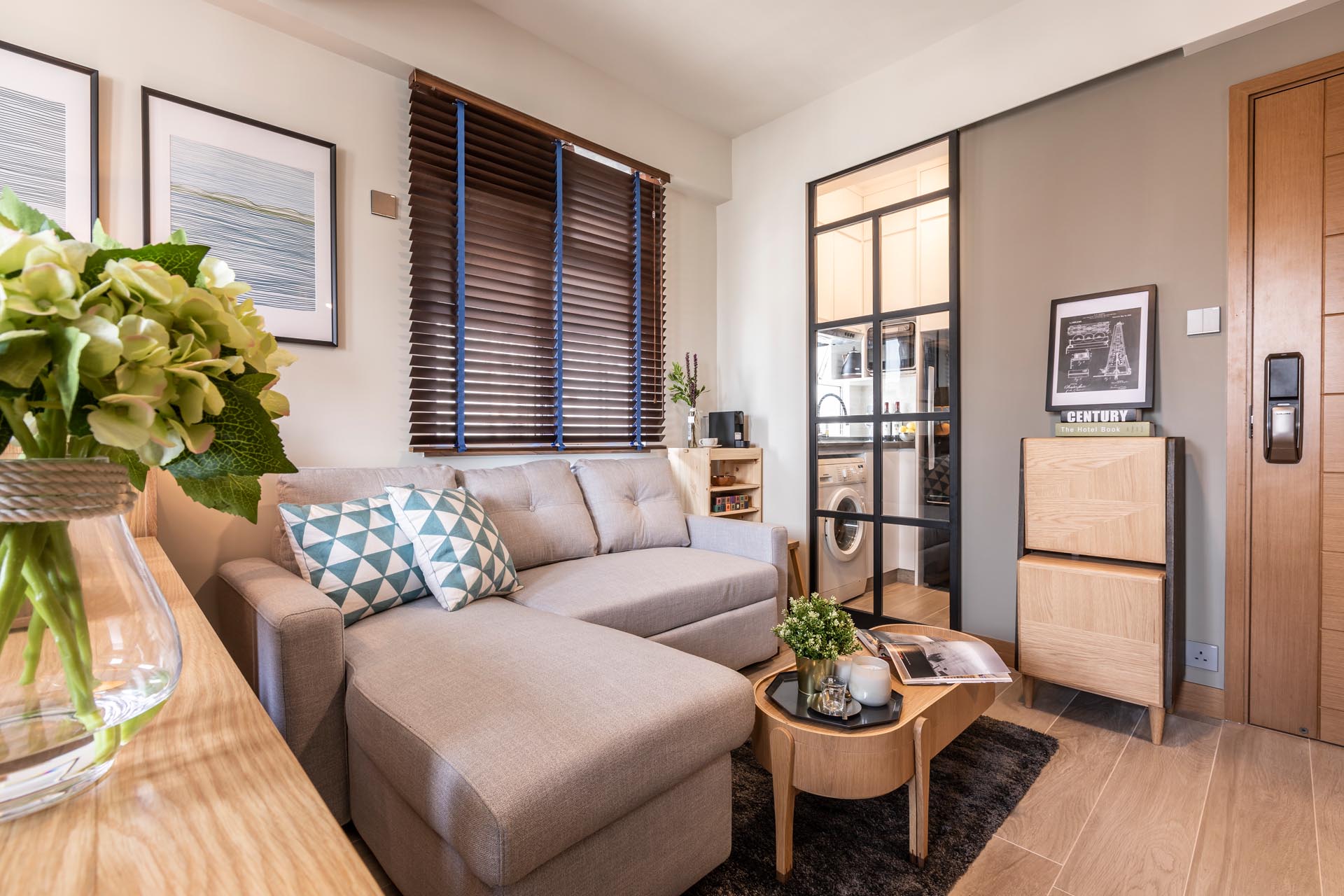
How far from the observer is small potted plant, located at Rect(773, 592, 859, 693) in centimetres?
152

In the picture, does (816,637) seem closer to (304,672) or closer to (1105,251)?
(304,672)

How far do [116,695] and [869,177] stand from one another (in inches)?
143

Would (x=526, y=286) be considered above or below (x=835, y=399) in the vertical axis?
above

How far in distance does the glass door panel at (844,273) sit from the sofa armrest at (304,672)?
2870mm

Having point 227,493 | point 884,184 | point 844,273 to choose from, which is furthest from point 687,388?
point 227,493

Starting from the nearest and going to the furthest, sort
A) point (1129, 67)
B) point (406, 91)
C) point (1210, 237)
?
point (1210, 237), point (1129, 67), point (406, 91)

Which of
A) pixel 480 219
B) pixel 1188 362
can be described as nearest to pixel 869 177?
pixel 1188 362

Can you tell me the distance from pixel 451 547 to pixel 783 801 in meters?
1.24

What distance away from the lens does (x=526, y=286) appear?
2980 mm

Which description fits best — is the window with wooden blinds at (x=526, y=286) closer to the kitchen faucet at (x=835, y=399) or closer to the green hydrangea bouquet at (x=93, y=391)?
the kitchen faucet at (x=835, y=399)

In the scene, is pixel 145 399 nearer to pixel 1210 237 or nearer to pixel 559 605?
pixel 559 605

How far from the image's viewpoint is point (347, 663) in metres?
1.51

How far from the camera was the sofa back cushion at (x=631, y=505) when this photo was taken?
288cm

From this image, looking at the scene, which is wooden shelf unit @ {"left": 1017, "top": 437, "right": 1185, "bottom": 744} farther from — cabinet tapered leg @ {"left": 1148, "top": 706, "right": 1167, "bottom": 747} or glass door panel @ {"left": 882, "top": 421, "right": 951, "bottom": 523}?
glass door panel @ {"left": 882, "top": 421, "right": 951, "bottom": 523}
